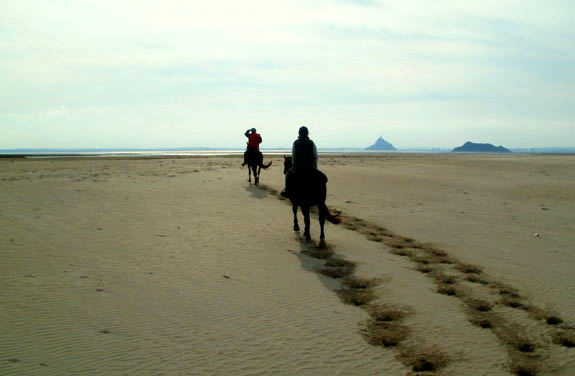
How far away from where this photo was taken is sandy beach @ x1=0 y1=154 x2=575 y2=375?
13.4ft

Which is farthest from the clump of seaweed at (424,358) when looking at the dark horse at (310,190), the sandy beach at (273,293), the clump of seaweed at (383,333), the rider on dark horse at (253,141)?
the rider on dark horse at (253,141)

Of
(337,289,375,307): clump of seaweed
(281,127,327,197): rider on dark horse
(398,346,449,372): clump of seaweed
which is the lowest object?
(398,346,449,372): clump of seaweed

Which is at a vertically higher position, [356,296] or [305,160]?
[305,160]

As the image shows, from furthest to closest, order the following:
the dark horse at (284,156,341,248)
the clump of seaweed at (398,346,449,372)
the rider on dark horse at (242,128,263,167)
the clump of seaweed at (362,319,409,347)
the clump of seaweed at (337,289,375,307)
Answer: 1. the rider on dark horse at (242,128,263,167)
2. the dark horse at (284,156,341,248)
3. the clump of seaweed at (337,289,375,307)
4. the clump of seaweed at (362,319,409,347)
5. the clump of seaweed at (398,346,449,372)

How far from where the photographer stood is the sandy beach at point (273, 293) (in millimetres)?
4070

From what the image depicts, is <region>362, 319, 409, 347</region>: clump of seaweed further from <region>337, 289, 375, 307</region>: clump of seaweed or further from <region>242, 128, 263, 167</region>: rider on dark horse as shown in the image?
<region>242, 128, 263, 167</region>: rider on dark horse

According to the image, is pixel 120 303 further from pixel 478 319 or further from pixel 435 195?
pixel 435 195

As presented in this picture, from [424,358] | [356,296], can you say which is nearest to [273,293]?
[356,296]

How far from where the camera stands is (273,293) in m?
5.89

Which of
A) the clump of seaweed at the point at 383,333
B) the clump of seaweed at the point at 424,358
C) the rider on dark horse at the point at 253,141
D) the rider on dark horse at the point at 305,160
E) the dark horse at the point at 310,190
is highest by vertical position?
the rider on dark horse at the point at 253,141

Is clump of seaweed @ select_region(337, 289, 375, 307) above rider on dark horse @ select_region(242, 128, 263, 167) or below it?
below

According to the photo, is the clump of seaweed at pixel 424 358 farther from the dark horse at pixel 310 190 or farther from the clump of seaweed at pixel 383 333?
the dark horse at pixel 310 190

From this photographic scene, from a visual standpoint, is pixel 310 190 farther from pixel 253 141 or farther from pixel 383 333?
pixel 253 141

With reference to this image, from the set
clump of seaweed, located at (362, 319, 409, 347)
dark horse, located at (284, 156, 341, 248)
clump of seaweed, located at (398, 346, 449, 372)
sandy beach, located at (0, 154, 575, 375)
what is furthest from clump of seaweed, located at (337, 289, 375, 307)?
dark horse, located at (284, 156, 341, 248)
